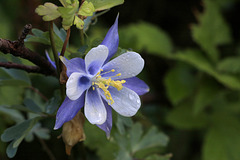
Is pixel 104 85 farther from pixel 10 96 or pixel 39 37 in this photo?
pixel 10 96

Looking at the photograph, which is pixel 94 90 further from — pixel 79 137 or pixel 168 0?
pixel 168 0

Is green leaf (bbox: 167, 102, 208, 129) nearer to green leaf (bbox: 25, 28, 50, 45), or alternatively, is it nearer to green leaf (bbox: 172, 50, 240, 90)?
green leaf (bbox: 172, 50, 240, 90)

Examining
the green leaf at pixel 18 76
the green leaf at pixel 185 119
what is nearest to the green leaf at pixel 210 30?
the green leaf at pixel 185 119

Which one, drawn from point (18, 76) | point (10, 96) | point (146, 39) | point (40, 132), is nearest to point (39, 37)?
point (18, 76)

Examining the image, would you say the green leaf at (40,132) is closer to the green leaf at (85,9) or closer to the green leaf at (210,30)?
the green leaf at (85,9)

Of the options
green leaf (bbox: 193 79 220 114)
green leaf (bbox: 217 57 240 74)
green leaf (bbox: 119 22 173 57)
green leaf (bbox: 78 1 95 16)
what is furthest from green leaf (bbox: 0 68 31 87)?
green leaf (bbox: 217 57 240 74)
